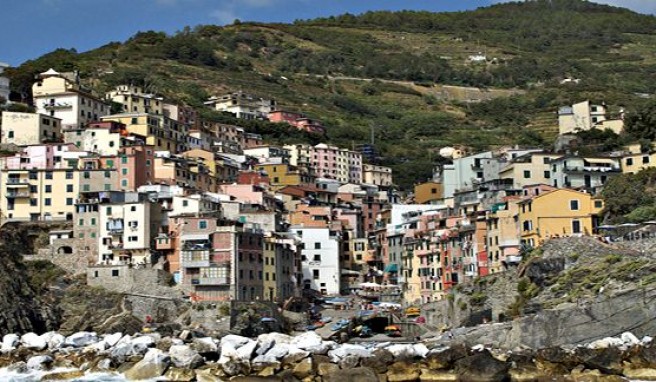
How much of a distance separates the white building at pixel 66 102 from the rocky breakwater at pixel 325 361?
45.0 m

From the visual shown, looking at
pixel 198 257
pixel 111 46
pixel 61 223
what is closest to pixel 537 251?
pixel 198 257

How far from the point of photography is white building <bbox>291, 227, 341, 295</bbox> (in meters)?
79.6

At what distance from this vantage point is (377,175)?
113500mm

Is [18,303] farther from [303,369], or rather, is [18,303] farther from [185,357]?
[303,369]

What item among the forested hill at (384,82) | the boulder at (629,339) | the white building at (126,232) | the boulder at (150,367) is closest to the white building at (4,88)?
the forested hill at (384,82)

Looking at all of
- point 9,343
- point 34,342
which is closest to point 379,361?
point 34,342

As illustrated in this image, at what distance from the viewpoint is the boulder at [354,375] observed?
39.4 metres

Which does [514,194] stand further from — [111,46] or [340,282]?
[111,46]

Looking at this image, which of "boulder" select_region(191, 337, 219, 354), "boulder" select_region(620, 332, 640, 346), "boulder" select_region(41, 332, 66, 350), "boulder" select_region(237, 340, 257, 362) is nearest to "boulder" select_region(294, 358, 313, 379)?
"boulder" select_region(237, 340, 257, 362)

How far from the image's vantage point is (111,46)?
521 ft

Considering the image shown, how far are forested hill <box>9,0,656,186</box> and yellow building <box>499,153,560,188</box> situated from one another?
37.6 m

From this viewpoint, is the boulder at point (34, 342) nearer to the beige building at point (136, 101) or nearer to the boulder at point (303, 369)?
the boulder at point (303, 369)

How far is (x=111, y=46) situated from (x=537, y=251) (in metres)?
115

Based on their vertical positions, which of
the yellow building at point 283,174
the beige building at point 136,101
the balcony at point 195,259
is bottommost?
the balcony at point 195,259
